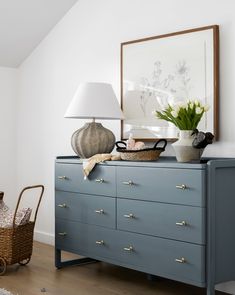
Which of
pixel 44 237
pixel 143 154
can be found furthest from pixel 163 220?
pixel 44 237

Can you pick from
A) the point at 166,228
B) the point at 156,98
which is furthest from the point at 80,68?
the point at 166,228

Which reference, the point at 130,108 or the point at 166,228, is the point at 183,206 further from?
the point at 130,108

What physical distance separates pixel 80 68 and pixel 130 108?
0.73m

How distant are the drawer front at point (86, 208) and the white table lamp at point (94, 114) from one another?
0.30 metres

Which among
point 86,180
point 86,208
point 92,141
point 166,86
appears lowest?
point 86,208

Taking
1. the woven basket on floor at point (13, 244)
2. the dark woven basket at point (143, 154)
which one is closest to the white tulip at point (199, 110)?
the dark woven basket at point (143, 154)

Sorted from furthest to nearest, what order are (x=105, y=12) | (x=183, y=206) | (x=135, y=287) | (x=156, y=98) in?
(x=105, y=12) < (x=156, y=98) < (x=135, y=287) < (x=183, y=206)

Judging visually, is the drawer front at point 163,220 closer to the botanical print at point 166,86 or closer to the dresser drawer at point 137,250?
the dresser drawer at point 137,250

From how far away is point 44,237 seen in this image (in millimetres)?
4625

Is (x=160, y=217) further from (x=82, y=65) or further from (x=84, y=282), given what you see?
(x=82, y=65)

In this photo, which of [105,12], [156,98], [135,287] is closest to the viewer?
[135,287]

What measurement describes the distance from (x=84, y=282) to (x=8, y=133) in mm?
1954

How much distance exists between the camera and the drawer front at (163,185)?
2.76 metres

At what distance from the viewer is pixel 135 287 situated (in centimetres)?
330
